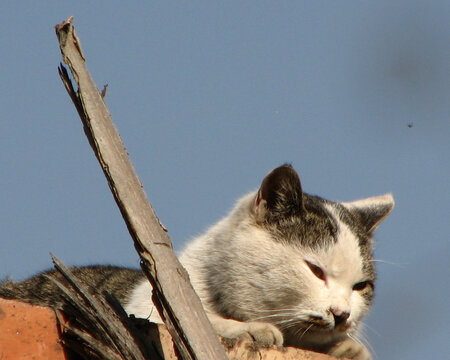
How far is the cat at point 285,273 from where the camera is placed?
327 cm

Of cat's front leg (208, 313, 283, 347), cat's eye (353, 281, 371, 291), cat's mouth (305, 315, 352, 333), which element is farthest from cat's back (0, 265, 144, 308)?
cat's eye (353, 281, 371, 291)

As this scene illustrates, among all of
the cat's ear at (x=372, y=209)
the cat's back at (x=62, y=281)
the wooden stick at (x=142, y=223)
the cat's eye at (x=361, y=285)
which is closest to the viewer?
the wooden stick at (x=142, y=223)

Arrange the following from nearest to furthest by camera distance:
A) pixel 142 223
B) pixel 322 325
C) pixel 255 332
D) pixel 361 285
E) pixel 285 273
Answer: pixel 142 223 → pixel 255 332 → pixel 322 325 → pixel 285 273 → pixel 361 285

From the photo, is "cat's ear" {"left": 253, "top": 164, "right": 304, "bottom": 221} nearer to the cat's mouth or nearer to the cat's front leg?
the cat's mouth

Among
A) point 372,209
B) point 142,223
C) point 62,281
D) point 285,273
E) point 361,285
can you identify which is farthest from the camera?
point 372,209

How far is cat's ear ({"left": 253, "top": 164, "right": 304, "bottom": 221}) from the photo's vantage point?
3471mm

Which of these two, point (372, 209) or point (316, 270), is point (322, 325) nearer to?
point (316, 270)

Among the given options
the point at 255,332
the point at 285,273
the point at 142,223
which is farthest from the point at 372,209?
the point at 142,223

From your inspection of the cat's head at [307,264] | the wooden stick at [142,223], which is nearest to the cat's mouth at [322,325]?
the cat's head at [307,264]

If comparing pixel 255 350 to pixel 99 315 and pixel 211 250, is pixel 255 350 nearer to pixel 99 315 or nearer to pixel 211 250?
pixel 99 315

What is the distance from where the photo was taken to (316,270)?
11.2 ft

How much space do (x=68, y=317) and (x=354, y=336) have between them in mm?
1573

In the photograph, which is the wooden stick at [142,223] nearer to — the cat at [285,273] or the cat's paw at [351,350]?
the cat at [285,273]

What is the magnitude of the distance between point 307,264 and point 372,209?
30.0 inches
